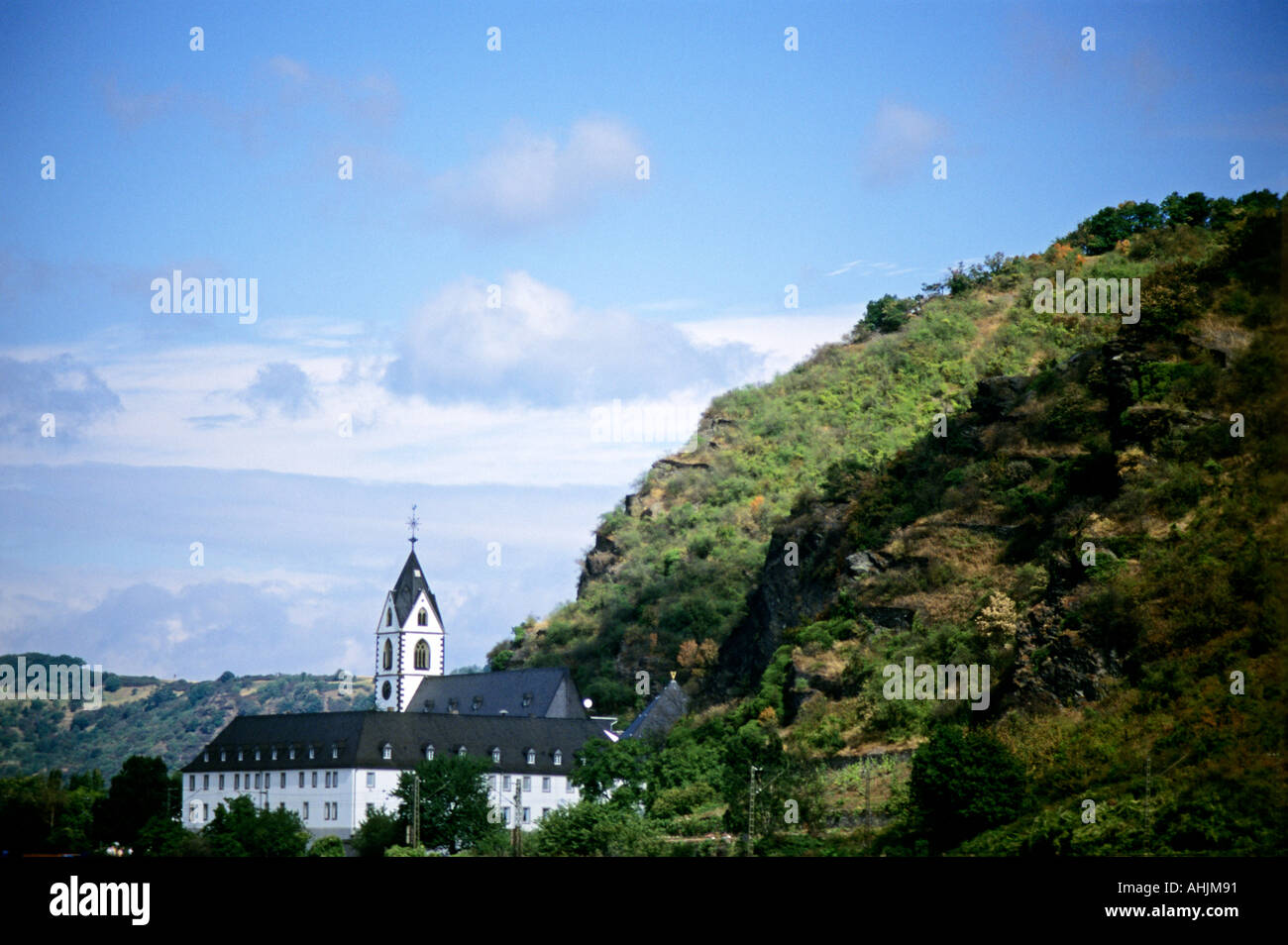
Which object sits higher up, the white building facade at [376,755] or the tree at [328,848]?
the white building facade at [376,755]

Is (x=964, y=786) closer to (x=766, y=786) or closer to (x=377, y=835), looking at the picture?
(x=766, y=786)

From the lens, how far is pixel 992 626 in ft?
143

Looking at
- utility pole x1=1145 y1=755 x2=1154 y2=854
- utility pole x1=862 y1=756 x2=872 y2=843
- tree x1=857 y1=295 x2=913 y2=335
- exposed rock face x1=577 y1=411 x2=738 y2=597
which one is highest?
tree x1=857 y1=295 x2=913 y2=335

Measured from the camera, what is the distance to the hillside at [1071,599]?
3348 cm

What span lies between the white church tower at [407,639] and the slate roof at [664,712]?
39.8m

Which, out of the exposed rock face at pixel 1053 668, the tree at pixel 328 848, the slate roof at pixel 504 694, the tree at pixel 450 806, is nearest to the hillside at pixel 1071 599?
the exposed rock face at pixel 1053 668

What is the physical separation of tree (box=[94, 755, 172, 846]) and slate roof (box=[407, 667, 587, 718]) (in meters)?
30.4

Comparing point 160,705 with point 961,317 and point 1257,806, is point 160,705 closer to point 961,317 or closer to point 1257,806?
point 961,317

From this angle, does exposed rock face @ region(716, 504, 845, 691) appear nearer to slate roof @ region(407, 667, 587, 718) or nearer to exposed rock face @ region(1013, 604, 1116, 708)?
exposed rock face @ region(1013, 604, 1116, 708)

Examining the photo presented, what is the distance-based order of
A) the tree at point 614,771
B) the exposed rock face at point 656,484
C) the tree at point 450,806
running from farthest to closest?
1. the exposed rock face at point 656,484
2. the tree at point 450,806
3. the tree at point 614,771

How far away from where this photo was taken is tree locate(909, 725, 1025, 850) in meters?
35.0

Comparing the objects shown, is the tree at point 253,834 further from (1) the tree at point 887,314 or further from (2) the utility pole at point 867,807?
(1) the tree at point 887,314

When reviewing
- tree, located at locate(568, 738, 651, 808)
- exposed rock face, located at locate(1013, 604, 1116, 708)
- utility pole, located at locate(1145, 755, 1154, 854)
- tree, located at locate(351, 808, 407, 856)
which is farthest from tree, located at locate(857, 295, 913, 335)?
utility pole, located at locate(1145, 755, 1154, 854)

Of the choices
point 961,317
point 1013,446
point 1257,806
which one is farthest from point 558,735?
point 1257,806
